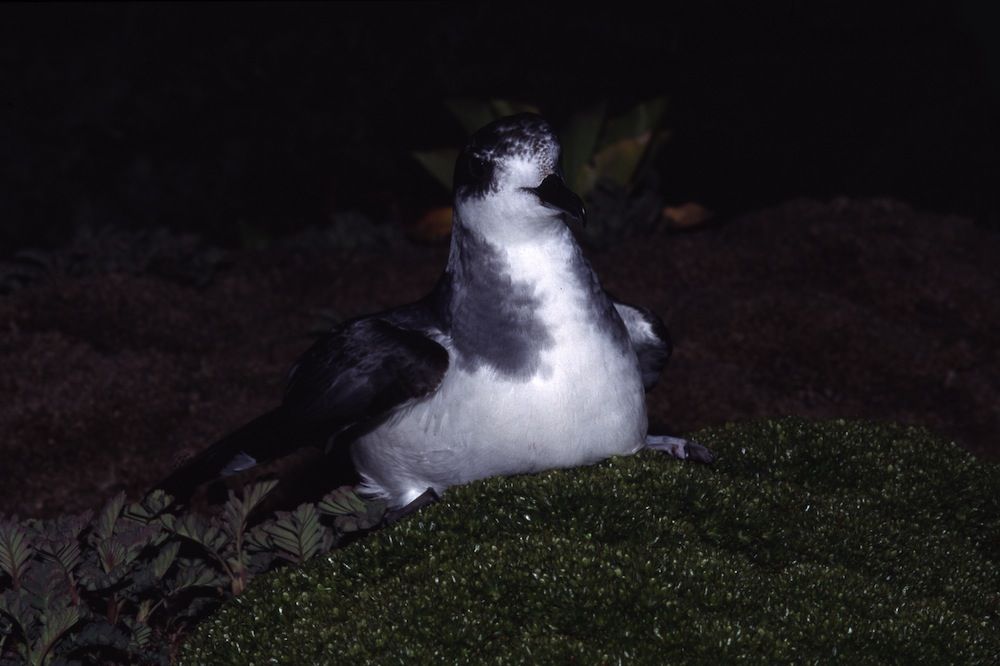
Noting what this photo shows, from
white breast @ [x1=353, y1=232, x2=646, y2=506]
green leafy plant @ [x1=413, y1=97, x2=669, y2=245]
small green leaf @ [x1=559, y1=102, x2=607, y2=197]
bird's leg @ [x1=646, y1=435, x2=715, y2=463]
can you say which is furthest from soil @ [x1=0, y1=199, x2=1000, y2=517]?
white breast @ [x1=353, y1=232, x2=646, y2=506]

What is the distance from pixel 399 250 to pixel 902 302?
4.28 m

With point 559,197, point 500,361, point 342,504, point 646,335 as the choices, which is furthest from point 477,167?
point 342,504

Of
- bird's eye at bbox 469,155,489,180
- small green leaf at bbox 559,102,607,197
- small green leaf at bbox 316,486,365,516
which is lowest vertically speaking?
small green leaf at bbox 316,486,365,516

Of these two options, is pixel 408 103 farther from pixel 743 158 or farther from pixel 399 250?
pixel 743 158

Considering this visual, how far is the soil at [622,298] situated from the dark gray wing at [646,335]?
4.05 ft

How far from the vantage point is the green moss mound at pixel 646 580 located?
362 cm

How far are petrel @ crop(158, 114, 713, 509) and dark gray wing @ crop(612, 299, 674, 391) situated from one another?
2.09ft

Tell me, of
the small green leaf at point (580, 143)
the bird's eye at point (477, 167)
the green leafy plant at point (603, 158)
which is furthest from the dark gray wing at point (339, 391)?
the small green leaf at point (580, 143)

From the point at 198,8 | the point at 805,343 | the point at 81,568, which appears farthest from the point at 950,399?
the point at 198,8

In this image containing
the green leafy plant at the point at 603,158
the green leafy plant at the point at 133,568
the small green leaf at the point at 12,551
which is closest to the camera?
the green leafy plant at the point at 133,568

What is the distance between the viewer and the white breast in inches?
167

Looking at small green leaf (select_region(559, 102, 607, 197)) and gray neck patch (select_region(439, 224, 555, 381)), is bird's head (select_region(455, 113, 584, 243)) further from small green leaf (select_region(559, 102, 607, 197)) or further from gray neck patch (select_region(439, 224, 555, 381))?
small green leaf (select_region(559, 102, 607, 197))

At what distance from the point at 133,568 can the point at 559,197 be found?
208 cm

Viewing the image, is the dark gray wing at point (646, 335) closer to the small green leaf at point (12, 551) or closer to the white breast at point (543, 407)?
the white breast at point (543, 407)
